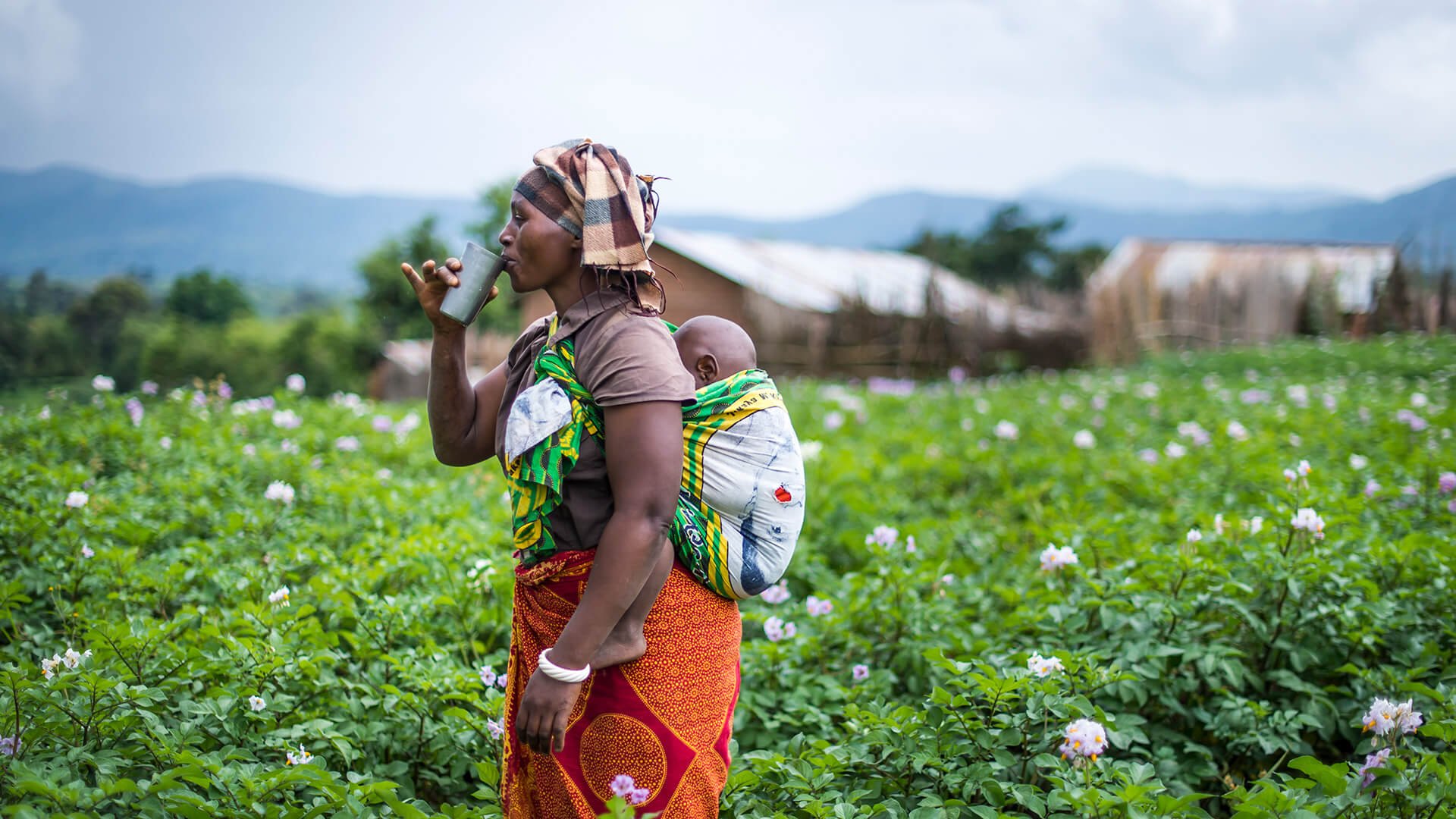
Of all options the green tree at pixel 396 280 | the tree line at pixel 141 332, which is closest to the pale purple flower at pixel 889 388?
the tree line at pixel 141 332

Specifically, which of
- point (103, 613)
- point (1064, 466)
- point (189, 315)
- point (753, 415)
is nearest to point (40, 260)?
point (189, 315)

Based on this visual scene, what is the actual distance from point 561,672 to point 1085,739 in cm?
100

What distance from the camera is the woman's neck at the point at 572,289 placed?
163 centimetres

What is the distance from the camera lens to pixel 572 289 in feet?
5.40

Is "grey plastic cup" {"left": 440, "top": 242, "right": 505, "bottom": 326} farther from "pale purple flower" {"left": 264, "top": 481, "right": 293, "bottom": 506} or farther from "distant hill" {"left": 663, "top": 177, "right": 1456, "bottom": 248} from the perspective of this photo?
"distant hill" {"left": 663, "top": 177, "right": 1456, "bottom": 248}

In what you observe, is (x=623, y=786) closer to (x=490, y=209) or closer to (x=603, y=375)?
(x=603, y=375)

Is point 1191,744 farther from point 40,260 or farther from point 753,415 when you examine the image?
point 40,260

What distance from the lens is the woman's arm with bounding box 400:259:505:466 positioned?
64.6 inches

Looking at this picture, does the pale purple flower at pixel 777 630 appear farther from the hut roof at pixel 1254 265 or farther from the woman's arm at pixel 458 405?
the hut roof at pixel 1254 265

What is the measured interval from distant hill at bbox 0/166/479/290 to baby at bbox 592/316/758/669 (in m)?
0.46

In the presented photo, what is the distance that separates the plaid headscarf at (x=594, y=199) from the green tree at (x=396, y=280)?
28204mm

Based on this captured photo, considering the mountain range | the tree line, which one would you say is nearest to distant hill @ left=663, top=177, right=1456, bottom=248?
the mountain range

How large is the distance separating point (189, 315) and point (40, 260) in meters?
1.49

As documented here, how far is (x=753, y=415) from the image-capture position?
1.64 metres
